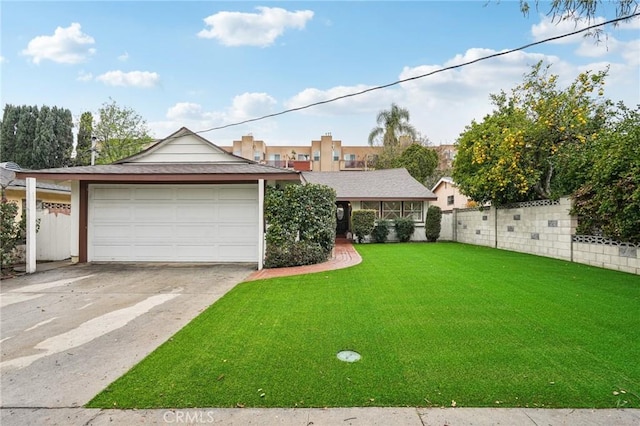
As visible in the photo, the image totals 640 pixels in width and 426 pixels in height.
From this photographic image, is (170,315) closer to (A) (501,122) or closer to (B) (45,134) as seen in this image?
(A) (501,122)

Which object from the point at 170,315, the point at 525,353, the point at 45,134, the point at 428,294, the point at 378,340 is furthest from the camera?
the point at 45,134

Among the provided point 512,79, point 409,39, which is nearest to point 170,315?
point 409,39

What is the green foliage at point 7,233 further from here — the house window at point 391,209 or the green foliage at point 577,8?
the house window at point 391,209

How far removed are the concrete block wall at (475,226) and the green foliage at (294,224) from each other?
9085mm

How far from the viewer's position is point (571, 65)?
12.8 m

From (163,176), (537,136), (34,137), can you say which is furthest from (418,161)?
(34,137)

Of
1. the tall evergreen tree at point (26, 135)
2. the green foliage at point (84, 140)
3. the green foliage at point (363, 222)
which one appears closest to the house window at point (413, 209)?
the green foliage at point (363, 222)

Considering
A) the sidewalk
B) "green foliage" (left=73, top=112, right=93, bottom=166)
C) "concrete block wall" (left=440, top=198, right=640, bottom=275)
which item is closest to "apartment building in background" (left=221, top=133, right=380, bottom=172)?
"green foliage" (left=73, top=112, right=93, bottom=166)

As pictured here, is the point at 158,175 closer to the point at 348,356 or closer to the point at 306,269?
the point at 306,269

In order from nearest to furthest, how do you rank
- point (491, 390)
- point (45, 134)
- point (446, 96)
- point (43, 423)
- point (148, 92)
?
point (43, 423) → point (491, 390) → point (148, 92) → point (446, 96) → point (45, 134)

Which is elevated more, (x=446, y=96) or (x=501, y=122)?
(x=446, y=96)

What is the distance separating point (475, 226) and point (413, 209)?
3388mm

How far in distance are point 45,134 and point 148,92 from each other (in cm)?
2313

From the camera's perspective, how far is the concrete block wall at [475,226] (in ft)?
52.1
